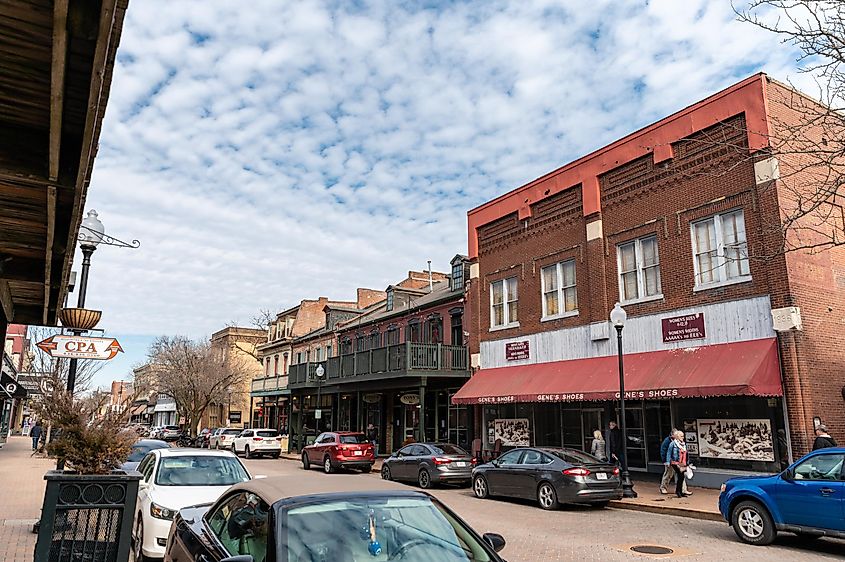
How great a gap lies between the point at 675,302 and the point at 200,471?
13378 millimetres

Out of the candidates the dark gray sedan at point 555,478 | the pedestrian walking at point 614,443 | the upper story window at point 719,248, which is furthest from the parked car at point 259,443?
the upper story window at point 719,248

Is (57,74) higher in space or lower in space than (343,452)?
higher

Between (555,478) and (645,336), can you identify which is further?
(645,336)

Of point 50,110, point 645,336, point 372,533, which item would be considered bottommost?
point 372,533

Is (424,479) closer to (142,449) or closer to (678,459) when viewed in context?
(678,459)

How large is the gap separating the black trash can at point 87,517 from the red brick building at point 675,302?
10.8 meters

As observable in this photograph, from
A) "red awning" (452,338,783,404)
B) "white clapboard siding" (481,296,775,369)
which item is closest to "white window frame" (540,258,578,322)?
"white clapboard siding" (481,296,775,369)

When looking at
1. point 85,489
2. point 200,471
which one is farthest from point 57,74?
point 200,471

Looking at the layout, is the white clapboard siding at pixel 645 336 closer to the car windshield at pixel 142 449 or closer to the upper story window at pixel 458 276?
the upper story window at pixel 458 276

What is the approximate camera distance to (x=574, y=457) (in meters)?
14.9

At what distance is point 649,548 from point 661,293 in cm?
991

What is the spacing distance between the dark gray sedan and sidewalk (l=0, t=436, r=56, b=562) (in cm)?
1009

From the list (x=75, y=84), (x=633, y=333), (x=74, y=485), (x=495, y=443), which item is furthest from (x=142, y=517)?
(x=495, y=443)

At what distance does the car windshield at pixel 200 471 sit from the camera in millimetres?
9859
